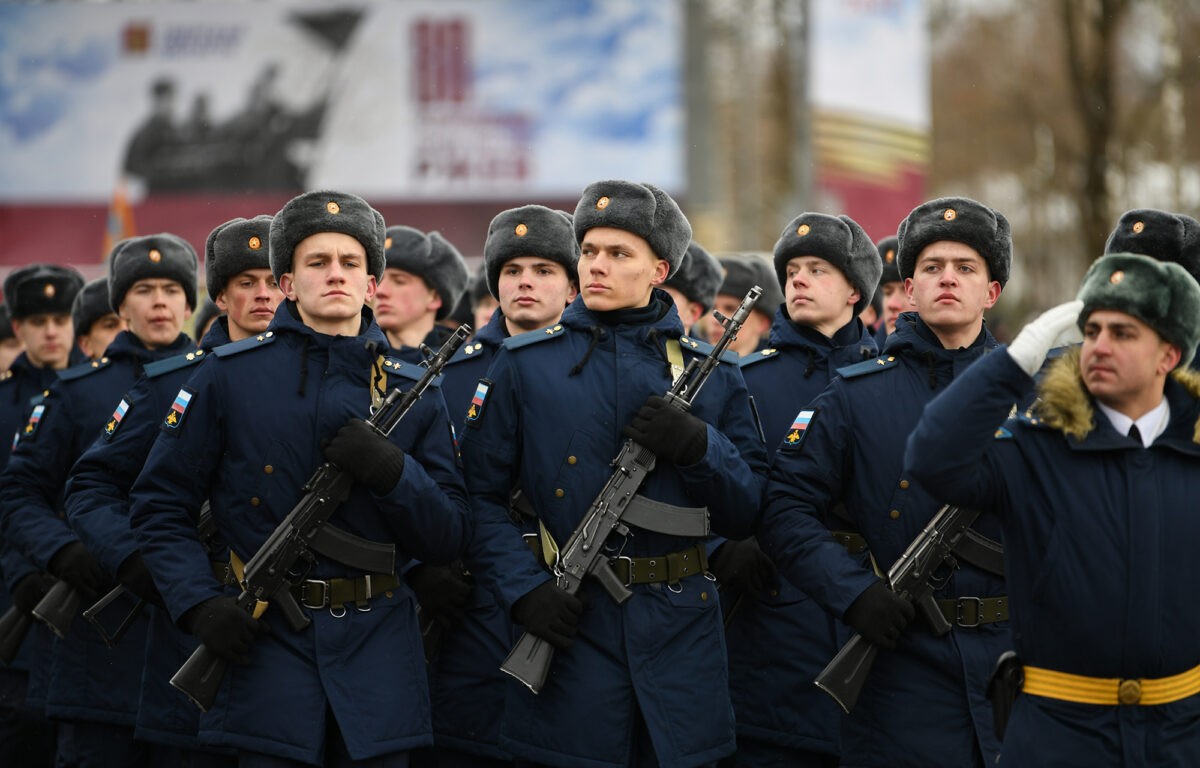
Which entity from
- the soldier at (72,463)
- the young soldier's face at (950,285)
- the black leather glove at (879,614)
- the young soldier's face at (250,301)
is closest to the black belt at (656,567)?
the black leather glove at (879,614)

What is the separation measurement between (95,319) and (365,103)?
25.2 meters

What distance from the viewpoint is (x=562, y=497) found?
607 cm

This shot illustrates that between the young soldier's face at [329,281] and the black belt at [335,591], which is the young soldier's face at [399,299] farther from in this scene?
the black belt at [335,591]

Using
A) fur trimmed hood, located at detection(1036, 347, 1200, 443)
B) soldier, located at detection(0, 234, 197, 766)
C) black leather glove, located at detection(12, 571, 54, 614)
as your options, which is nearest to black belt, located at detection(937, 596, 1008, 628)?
fur trimmed hood, located at detection(1036, 347, 1200, 443)

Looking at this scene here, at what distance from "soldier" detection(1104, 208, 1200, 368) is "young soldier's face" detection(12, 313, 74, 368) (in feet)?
18.5

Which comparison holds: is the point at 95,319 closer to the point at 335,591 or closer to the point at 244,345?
the point at 244,345

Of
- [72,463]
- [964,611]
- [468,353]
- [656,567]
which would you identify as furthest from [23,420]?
[964,611]

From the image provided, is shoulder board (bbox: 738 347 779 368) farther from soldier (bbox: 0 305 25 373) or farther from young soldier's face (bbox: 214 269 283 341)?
soldier (bbox: 0 305 25 373)

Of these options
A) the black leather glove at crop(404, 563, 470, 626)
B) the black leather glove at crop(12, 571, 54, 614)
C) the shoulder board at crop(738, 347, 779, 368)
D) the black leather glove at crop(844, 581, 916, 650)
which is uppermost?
the shoulder board at crop(738, 347, 779, 368)

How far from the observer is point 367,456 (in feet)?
19.0

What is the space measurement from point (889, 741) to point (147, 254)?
4006 millimetres

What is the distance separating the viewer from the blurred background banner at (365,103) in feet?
Answer: 110

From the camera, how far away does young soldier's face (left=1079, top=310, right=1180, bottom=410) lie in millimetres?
5020

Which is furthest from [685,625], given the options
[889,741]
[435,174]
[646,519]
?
[435,174]
